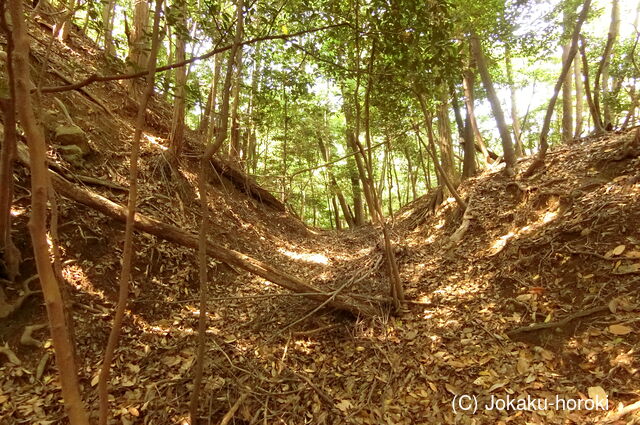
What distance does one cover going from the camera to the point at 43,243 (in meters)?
1.55

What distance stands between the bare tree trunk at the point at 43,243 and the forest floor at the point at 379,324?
5.25 feet

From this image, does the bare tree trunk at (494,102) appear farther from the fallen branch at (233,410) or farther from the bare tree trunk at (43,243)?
the bare tree trunk at (43,243)

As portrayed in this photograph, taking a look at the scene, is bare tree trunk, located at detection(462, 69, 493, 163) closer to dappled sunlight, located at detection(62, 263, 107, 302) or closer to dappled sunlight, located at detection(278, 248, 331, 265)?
dappled sunlight, located at detection(278, 248, 331, 265)

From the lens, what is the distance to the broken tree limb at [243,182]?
30.6ft

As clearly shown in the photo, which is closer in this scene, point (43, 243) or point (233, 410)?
point (43, 243)

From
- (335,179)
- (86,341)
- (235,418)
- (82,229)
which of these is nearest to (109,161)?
(82,229)

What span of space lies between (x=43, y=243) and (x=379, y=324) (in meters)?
3.67

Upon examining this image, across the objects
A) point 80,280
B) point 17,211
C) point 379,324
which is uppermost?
point 17,211

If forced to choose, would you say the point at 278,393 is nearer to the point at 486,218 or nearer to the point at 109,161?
the point at 109,161

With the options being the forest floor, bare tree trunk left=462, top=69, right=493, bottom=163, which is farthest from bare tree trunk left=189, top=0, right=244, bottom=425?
bare tree trunk left=462, top=69, right=493, bottom=163

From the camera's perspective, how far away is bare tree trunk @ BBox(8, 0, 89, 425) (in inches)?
59.6

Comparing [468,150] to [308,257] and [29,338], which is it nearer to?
[308,257]

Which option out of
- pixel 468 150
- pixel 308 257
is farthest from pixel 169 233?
pixel 468 150

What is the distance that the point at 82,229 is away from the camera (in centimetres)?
434
